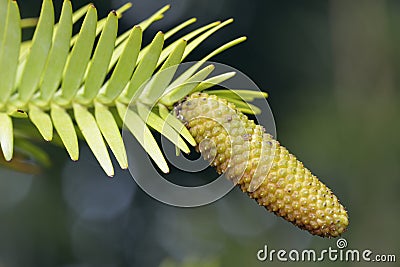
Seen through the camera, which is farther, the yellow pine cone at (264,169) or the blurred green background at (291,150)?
the blurred green background at (291,150)

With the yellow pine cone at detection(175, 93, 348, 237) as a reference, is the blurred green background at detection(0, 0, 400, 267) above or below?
below

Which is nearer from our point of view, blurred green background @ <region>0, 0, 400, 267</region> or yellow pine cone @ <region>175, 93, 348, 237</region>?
yellow pine cone @ <region>175, 93, 348, 237</region>

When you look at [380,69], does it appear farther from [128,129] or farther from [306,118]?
[128,129]

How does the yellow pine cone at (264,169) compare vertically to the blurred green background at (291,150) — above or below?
above

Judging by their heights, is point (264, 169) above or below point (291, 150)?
above

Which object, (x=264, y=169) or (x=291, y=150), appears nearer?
(x=264, y=169)
